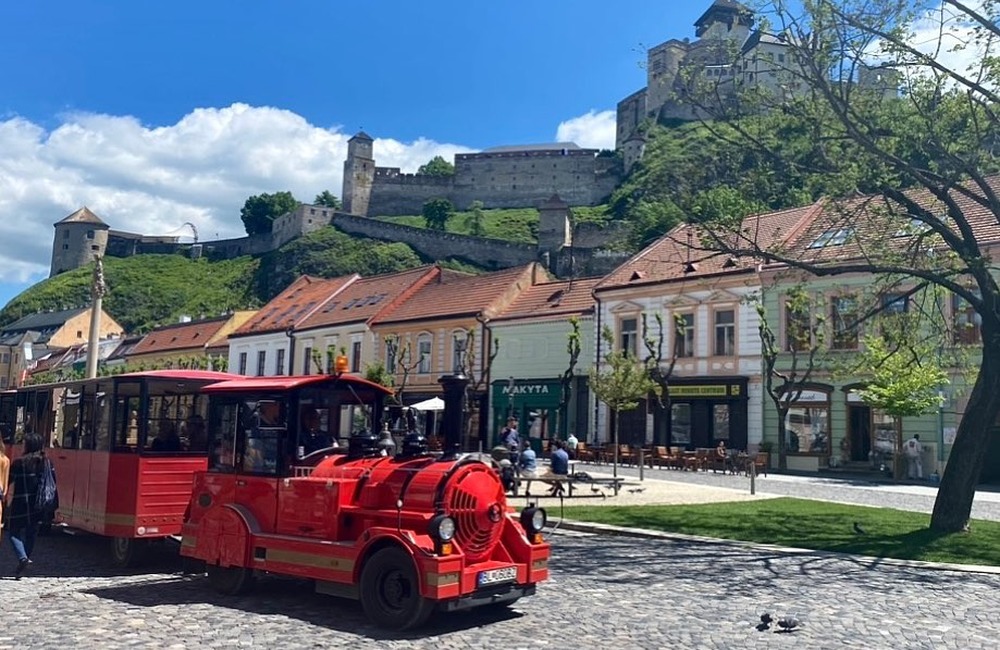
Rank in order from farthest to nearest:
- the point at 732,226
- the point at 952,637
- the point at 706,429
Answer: the point at 706,429, the point at 732,226, the point at 952,637

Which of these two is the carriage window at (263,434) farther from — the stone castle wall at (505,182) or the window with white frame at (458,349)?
the stone castle wall at (505,182)

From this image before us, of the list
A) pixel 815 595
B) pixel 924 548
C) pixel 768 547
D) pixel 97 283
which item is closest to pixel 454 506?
pixel 815 595

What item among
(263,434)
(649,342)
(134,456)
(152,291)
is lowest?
(134,456)

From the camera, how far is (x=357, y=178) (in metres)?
117

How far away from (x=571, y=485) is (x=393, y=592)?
12608mm

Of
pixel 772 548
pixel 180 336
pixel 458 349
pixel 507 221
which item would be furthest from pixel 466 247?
pixel 772 548

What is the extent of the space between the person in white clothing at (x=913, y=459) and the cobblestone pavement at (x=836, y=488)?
1.50 metres

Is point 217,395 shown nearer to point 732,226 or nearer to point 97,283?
point 732,226

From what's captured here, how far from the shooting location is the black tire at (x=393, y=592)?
25.5ft

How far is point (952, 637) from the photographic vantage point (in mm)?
7902

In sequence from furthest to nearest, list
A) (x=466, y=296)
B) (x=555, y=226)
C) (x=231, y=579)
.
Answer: (x=555, y=226) → (x=466, y=296) → (x=231, y=579)

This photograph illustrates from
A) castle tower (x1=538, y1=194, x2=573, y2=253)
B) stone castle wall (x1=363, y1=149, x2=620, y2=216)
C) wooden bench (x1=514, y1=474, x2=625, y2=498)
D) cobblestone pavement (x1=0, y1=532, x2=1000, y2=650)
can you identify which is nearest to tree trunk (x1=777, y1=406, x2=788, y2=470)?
wooden bench (x1=514, y1=474, x2=625, y2=498)

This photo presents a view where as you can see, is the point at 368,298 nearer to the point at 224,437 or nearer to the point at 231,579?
the point at 224,437

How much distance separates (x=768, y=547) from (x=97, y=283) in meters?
19.5
